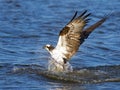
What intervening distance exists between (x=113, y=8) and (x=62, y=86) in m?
7.68

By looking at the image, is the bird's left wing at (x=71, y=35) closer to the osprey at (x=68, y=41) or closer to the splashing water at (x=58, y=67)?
the osprey at (x=68, y=41)

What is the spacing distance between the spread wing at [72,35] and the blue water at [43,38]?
592 millimetres

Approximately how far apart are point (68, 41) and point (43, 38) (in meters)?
3.97

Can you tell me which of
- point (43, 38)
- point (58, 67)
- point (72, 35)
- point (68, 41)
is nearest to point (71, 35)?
point (72, 35)

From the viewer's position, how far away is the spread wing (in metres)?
11.4

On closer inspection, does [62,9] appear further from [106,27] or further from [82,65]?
[82,65]

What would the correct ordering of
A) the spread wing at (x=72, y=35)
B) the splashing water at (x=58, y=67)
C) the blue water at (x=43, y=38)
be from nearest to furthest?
the spread wing at (x=72, y=35)
the blue water at (x=43, y=38)
the splashing water at (x=58, y=67)

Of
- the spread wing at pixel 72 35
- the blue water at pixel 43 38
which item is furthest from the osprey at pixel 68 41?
the blue water at pixel 43 38

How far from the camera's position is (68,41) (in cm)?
1158

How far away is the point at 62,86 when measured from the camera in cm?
1150

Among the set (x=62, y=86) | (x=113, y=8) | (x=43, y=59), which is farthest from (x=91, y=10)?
(x=62, y=86)

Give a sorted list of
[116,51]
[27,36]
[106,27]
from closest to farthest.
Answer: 1. [116,51]
2. [27,36]
3. [106,27]

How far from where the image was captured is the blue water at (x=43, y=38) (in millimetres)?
11688

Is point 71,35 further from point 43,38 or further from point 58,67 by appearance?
point 43,38
